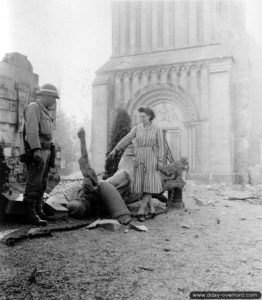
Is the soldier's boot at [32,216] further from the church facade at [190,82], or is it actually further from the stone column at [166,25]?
the stone column at [166,25]

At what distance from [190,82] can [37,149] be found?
49.4 ft

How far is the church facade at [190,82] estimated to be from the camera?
17.6 m

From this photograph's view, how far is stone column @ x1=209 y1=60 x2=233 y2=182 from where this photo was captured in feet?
56.3

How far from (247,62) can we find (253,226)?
1594cm

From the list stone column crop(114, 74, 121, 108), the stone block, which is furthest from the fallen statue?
stone column crop(114, 74, 121, 108)

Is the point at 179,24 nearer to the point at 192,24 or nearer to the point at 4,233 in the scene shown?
the point at 192,24

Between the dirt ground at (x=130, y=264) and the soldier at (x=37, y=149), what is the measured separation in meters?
0.74

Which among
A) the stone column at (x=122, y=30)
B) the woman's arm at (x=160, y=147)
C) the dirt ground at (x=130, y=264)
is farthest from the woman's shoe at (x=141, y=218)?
the stone column at (x=122, y=30)

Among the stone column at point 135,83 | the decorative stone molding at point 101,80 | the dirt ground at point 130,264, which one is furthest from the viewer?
the decorative stone molding at point 101,80

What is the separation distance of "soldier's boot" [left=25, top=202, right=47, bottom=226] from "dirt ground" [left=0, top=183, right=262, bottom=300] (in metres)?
0.52

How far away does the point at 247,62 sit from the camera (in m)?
19.6

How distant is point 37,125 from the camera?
4.52 m

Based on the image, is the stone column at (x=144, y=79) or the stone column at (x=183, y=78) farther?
the stone column at (x=144, y=79)

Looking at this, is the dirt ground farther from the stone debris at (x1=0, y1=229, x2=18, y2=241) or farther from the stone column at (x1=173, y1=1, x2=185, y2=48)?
the stone column at (x1=173, y1=1, x2=185, y2=48)
